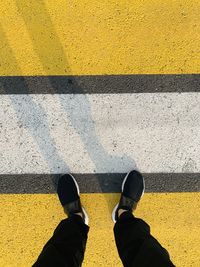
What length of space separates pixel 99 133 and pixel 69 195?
0.54 metres

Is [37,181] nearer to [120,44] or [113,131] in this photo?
[113,131]

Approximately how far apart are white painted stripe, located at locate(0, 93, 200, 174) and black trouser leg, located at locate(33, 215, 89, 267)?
440 mm

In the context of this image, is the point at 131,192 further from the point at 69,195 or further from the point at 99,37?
the point at 99,37

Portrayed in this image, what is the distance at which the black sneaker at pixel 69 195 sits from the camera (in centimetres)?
278

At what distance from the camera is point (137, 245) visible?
2389 mm

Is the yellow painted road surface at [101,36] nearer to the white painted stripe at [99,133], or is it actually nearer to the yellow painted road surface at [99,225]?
the white painted stripe at [99,133]

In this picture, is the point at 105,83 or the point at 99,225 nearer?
the point at 105,83

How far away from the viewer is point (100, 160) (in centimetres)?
283

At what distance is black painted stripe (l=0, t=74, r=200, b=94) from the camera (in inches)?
109

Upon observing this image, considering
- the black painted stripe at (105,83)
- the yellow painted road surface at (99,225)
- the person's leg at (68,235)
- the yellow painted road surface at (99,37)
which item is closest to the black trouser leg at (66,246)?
the person's leg at (68,235)

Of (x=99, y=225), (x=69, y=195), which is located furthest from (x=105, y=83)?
(x=99, y=225)

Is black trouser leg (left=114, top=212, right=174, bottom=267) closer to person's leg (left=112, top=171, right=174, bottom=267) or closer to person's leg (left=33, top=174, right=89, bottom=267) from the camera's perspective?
person's leg (left=112, top=171, right=174, bottom=267)

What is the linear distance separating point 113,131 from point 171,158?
0.51m

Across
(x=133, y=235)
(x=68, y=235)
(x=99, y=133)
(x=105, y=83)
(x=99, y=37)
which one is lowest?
(x=133, y=235)
